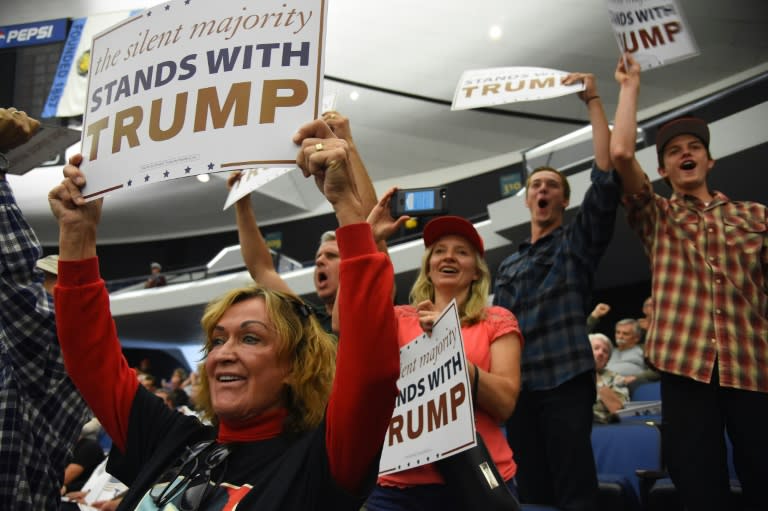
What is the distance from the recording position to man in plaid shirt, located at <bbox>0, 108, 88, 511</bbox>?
1507 millimetres

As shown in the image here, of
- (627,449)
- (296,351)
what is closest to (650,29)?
(627,449)

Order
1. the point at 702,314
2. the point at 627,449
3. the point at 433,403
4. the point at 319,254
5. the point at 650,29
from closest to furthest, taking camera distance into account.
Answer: the point at 433,403 → the point at 702,314 → the point at 650,29 → the point at 319,254 → the point at 627,449

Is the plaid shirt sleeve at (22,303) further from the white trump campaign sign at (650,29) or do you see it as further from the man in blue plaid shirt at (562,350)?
the white trump campaign sign at (650,29)

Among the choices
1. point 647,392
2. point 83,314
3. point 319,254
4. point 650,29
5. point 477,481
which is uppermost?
point 650,29

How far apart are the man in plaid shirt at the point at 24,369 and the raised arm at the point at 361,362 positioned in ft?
2.71

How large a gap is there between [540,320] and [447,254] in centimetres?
45

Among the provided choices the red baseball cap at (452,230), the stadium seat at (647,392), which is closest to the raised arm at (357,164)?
the red baseball cap at (452,230)

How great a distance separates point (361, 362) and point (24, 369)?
929 mm

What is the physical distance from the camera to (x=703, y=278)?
2084 mm

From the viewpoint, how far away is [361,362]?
42.5 inches

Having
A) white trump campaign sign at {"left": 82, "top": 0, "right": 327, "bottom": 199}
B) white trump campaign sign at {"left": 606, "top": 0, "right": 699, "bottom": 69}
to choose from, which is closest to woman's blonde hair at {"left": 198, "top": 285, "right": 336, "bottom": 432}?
white trump campaign sign at {"left": 82, "top": 0, "right": 327, "bottom": 199}

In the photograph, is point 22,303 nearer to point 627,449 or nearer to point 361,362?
point 361,362

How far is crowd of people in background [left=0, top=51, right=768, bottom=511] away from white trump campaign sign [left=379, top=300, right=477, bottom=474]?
0.25 ft

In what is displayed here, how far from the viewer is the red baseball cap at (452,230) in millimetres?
2199
